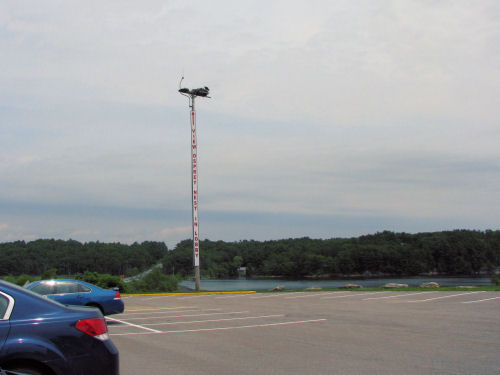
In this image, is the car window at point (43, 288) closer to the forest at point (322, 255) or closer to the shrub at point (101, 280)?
the shrub at point (101, 280)

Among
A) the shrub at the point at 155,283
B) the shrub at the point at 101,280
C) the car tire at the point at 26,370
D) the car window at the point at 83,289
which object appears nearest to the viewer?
the car tire at the point at 26,370

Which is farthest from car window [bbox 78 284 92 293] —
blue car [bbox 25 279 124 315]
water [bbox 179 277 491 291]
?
water [bbox 179 277 491 291]

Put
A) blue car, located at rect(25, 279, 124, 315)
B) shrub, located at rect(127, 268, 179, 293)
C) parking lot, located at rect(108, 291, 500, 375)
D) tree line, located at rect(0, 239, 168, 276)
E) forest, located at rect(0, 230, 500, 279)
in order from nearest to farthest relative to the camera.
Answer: parking lot, located at rect(108, 291, 500, 375)
blue car, located at rect(25, 279, 124, 315)
shrub, located at rect(127, 268, 179, 293)
tree line, located at rect(0, 239, 168, 276)
forest, located at rect(0, 230, 500, 279)

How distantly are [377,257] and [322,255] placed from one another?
11000 mm

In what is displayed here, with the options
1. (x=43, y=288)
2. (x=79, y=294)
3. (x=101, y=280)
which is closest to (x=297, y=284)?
(x=101, y=280)

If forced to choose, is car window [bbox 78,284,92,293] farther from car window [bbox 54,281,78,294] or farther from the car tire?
the car tire

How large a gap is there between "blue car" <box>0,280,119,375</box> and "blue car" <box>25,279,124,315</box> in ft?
28.7

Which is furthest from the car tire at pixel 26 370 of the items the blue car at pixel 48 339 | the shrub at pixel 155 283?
the shrub at pixel 155 283

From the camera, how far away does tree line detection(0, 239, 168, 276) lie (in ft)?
156

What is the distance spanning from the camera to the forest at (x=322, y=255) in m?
61.0

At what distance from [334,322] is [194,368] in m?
6.52

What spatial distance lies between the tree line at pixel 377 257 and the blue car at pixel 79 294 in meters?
54.8

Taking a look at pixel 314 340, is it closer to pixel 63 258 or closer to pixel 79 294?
pixel 79 294

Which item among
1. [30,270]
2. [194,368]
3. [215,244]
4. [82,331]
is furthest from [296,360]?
[215,244]
